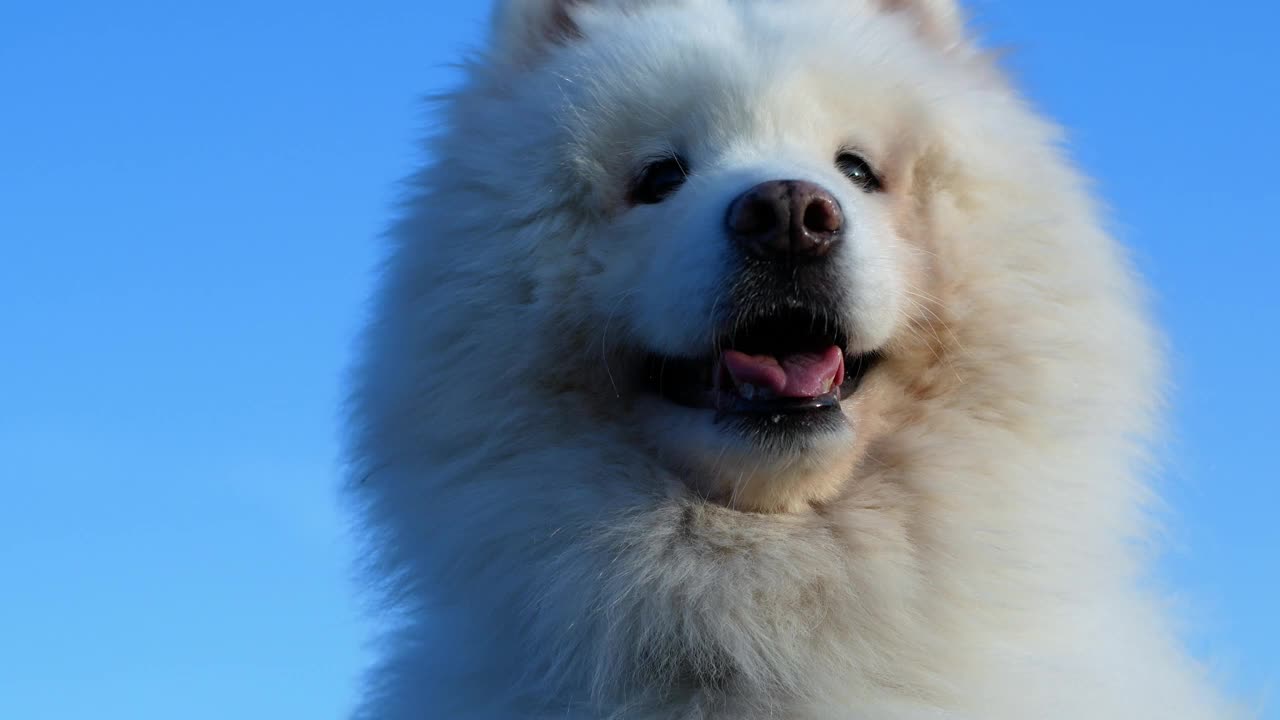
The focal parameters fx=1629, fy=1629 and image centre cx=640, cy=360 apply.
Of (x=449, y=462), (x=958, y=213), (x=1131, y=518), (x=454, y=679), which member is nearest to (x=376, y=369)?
→ (x=449, y=462)

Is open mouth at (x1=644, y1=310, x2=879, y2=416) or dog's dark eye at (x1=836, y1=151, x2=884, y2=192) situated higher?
dog's dark eye at (x1=836, y1=151, x2=884, y2=192)

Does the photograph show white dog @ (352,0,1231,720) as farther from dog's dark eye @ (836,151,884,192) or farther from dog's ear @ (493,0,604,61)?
dog's ear @ (493,0,604,61)

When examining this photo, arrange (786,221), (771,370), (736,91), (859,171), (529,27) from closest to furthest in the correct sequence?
(786,221), (771,370), (736,91), (859,171), (529,27)

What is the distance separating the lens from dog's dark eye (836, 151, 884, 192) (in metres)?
5.61

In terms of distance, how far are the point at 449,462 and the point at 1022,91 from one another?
2.67m

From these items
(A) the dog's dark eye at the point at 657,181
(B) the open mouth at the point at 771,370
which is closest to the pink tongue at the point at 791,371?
(B) the open mouth at the point at 771,370

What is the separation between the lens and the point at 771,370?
5238 mm

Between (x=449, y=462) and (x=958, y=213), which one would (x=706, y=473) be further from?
(x=958, y=213)

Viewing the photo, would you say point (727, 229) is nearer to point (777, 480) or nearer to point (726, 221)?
point (726, 221)

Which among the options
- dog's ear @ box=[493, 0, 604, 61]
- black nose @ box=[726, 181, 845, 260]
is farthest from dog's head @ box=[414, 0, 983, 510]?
dog's ear @ box=[493, 0, 604, 61]

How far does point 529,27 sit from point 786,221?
1.74m

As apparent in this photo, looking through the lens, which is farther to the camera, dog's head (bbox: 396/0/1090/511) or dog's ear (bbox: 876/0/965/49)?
dog's ear (bbox: 876/0/965/49)

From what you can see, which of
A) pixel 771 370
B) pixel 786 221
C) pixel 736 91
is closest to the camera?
pixel 786 221

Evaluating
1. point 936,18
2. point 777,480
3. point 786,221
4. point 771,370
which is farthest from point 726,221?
point 936,18
